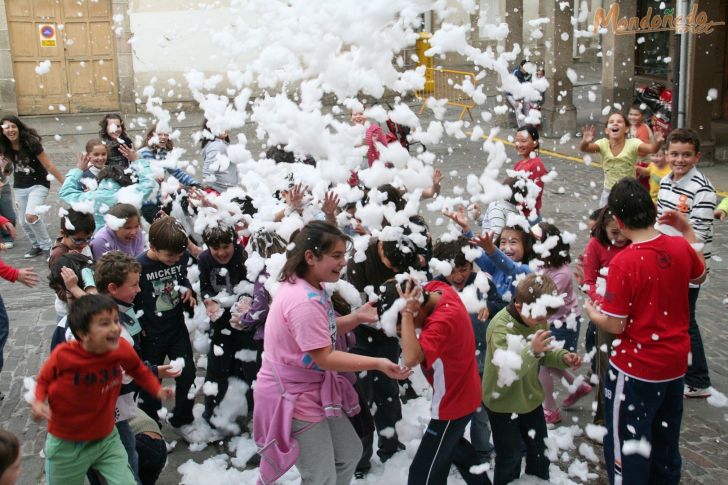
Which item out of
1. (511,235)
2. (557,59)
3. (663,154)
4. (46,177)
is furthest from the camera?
(557,59)

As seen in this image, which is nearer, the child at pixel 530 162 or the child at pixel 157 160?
the child at pixel 530 162

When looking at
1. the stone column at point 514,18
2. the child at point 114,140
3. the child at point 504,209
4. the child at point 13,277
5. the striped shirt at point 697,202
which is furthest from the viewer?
the stone column at point 514,18

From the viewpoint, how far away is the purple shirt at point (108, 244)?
5.09 m

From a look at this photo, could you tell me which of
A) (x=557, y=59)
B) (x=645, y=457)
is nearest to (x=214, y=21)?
(x=557, y=59)

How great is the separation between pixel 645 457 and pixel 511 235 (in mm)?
1654

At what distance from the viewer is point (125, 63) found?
1925 cm

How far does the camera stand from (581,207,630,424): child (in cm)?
468

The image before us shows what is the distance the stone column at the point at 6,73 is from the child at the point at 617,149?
1533cm

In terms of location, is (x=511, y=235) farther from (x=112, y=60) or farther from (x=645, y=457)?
(x=112, y=60)

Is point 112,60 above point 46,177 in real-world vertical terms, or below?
above

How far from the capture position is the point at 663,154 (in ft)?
21.7

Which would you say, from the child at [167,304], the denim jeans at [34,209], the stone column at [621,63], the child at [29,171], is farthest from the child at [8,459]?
the stone column at [621,63]

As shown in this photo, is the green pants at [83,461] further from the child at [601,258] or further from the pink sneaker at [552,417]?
the child at [601,258]

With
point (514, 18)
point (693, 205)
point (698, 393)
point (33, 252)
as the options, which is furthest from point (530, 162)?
point (514, 18)
